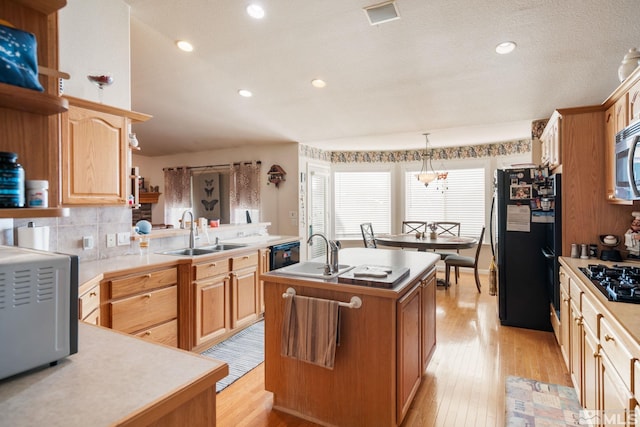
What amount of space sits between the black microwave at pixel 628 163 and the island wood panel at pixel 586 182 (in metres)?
0.46

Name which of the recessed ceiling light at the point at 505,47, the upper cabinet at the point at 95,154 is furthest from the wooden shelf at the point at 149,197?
the recessed ceiling light at the point at 505,47

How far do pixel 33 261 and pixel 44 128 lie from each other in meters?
0.43

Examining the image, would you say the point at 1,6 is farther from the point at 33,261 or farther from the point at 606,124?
the point at 606,124

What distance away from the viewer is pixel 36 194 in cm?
99

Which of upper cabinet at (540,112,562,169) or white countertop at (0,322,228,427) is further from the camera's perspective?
upper cabinet at (540,112,562,169)

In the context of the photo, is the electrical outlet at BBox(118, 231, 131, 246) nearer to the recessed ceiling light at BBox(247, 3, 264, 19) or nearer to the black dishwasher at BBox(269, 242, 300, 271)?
the black dishwasher at BBox(269, 242, 300, 271)

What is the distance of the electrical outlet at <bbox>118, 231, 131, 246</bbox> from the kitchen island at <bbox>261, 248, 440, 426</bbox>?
146 cm

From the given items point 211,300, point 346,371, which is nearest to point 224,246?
point 211,300

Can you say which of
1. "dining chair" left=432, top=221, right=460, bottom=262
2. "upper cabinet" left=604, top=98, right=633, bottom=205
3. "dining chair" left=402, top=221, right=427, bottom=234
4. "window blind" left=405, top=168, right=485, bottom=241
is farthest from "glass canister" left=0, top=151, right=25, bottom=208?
"window blind" left=405, top=168, right=485, bottom=241

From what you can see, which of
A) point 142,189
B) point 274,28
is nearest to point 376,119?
point 274,28

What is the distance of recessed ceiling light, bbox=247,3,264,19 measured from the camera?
256 cm

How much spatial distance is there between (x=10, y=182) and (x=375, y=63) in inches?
117

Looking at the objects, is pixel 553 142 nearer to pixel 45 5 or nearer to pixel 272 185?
pixel 45 5

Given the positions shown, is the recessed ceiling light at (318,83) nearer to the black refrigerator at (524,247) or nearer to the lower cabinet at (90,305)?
the black refrigerator at (524,247)
